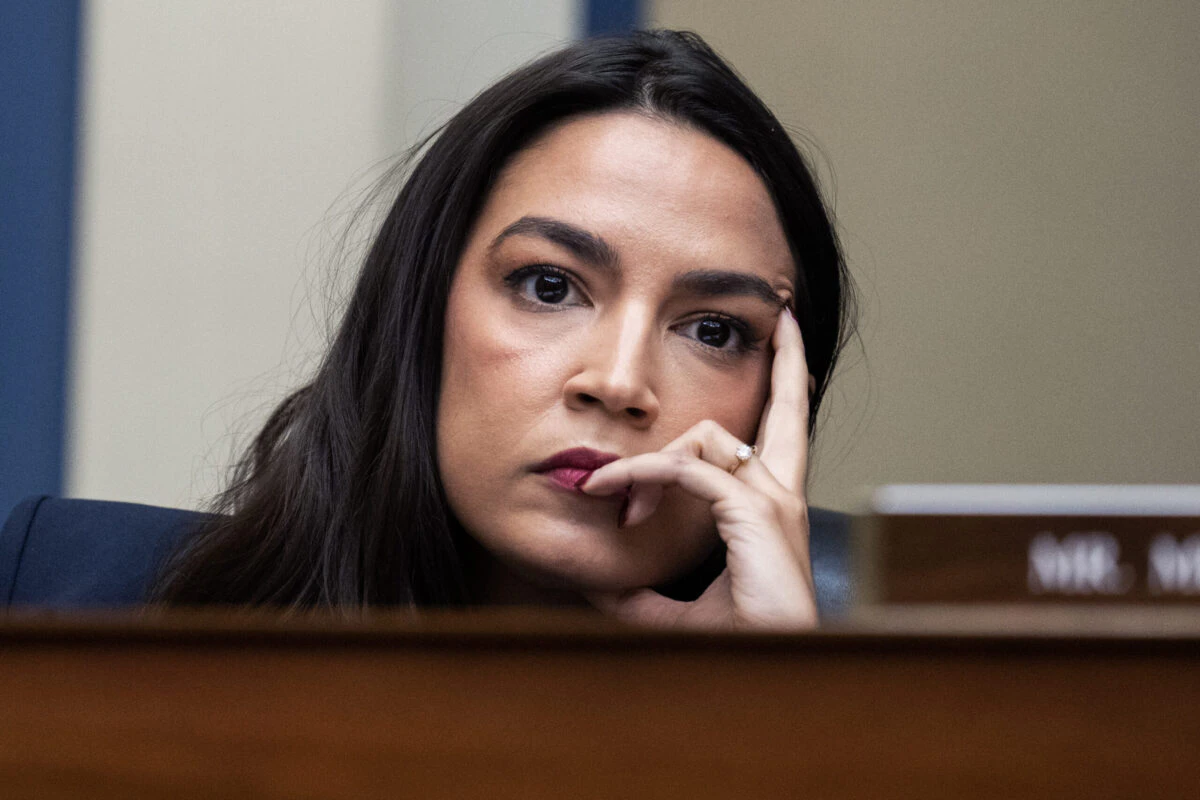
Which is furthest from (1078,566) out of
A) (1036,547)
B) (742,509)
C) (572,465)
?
(572,465)

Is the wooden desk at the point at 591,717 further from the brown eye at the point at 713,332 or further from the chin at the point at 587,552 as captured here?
the brown eye at the point at 713,332

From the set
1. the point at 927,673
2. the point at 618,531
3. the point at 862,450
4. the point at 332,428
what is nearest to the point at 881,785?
the point at 927,673

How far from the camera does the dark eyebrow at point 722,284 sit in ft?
2.98

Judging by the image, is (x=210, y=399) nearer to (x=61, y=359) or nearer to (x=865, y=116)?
(x=61, y=359)

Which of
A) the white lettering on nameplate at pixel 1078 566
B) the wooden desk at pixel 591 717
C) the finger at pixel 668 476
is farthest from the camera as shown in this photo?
the finger at pixel 668 476

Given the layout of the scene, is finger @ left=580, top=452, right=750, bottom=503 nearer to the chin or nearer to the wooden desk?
the chin

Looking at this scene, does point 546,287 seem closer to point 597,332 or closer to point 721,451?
point 597,332

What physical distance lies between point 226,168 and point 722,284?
0.73 meters

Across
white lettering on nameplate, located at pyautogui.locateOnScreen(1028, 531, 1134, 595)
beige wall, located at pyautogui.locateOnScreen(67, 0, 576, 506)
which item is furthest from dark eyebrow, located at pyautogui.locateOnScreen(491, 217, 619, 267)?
beige wall, located at pyautogui.locateOnScreen(67, 0, 576, 506)

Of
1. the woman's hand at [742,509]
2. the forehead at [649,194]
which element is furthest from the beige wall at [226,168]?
the woman's hand at [742,509]

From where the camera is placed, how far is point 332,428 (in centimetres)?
102

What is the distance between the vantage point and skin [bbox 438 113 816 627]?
864 millimetres

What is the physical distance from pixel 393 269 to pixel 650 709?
0.75 m

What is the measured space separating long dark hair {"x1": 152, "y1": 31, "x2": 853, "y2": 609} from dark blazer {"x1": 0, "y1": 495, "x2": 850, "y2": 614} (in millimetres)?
59
